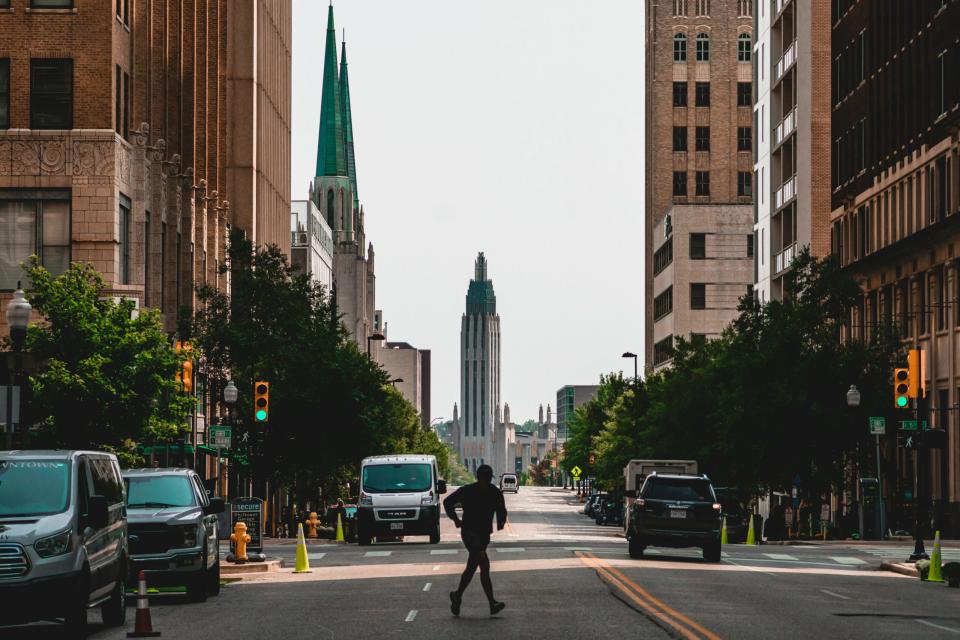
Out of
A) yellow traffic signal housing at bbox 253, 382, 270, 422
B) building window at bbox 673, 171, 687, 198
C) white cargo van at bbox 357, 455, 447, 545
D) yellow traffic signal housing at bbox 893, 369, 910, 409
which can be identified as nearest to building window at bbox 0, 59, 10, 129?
white cargo van at bbox 357, 455, 447, 545

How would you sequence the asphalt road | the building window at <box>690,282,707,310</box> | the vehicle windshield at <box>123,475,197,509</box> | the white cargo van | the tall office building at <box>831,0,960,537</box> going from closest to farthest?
the asphalt road
the vehicle windshield at <box>123,475,197,509</box>
the white cargo van
the tall office building at <box>831,0,960,537</box>
the building window at <box>690,282,707,310</box>

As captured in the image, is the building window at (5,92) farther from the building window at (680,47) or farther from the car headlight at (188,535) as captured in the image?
the building window at (680,47)

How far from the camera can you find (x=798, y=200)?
3462 inches

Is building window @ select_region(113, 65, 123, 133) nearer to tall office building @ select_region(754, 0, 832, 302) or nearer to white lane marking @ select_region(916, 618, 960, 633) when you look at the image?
white lane marking @ select_region(916, 618, 960, 633)

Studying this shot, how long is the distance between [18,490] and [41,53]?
111 feet

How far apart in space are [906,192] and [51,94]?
3245 centimetres

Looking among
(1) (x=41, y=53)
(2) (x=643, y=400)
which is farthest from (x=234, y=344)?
(2) (x=643, y=400)

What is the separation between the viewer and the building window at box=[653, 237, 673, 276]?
441 ft

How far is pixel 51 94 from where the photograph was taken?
50.8m

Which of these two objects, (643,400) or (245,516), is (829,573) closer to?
(245,516)

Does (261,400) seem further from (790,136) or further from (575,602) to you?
(790,136)

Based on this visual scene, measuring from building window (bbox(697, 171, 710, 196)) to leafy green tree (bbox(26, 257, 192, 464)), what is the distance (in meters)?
104

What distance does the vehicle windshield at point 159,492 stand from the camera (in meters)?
25.5

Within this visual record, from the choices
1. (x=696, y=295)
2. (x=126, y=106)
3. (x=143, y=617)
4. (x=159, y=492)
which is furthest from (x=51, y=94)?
(x=696, y=295)
